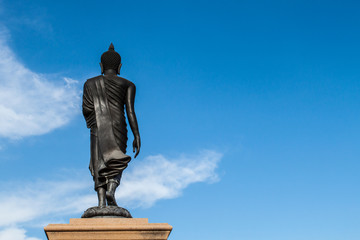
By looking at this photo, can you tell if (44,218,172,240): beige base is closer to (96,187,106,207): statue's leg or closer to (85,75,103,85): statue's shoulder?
(96,187,106,207): statue's leg

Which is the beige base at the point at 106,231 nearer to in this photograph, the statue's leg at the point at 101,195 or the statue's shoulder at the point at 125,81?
the statue's leg at the point at 101,195

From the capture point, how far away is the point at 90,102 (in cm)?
909

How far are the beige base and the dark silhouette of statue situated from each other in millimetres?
746

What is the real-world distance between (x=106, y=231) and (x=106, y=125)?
2268 mm

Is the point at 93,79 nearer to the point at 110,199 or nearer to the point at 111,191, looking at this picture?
the point at 111,191

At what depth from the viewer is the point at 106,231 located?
7.35 m

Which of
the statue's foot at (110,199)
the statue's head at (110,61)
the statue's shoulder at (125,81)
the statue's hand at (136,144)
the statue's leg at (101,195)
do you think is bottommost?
the statue's foot at (110,199)

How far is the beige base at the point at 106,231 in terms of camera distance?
7.26m

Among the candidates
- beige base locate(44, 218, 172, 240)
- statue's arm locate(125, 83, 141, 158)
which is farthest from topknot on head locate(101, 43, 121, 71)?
beige base locate(44, 218, 172, 240)

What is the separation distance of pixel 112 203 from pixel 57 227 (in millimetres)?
1248

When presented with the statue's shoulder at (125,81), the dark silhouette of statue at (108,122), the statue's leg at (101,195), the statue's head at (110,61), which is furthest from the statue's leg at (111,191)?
the statue's head at (110,61)

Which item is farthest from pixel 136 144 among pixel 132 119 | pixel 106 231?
pixel 106 231

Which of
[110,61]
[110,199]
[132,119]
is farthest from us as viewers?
[110,61]

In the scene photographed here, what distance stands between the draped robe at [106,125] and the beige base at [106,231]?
1.26 meters
